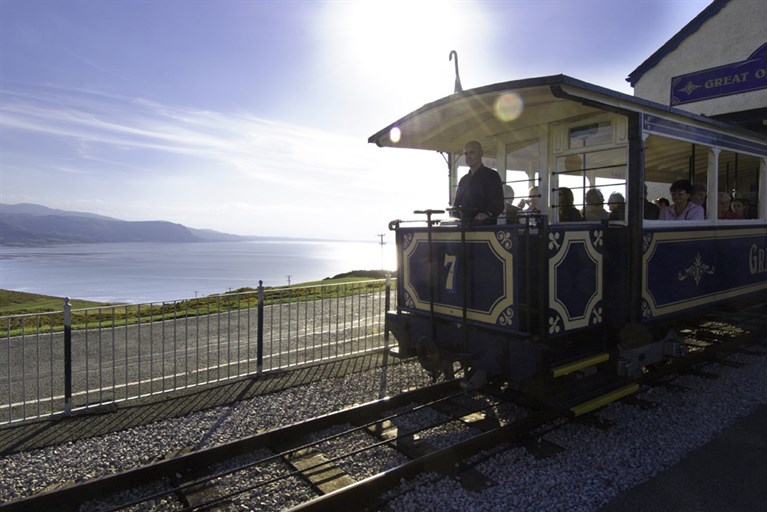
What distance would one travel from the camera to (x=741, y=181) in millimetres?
9016

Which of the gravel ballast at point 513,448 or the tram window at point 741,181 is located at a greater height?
the tram window at point 741,181

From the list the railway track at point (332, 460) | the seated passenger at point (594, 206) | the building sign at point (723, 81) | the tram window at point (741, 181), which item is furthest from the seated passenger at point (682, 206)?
the building sign at point (723, 81)

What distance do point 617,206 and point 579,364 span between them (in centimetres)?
195

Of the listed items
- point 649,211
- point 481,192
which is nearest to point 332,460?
point 481,192

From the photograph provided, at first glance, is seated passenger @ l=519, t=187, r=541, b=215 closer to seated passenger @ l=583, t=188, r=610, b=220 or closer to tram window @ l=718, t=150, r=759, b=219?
seated passenger @ l=583, t=188, r=610, b=220

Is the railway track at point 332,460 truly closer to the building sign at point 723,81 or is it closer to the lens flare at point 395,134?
the lens flare at point 395,134

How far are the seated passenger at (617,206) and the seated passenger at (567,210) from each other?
1.11 feet

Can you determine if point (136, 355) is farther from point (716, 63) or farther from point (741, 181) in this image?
point (716, 63)

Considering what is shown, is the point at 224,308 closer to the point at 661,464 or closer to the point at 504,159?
the point at 504,159

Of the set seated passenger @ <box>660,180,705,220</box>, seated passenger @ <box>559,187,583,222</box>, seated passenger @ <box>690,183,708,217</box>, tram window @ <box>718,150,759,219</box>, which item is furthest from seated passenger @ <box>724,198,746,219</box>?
seated passenger @ <box>559,187,583,222</box>

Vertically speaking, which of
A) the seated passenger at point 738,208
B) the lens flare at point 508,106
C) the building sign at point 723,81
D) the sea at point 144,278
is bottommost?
the sea at point 144,278

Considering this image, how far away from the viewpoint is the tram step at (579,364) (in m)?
4.46

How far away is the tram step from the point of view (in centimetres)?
446

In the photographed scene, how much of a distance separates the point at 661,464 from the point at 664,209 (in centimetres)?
367
